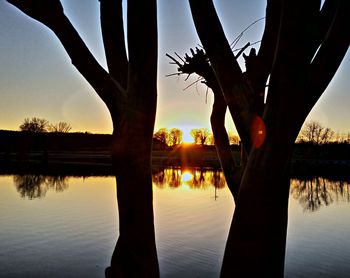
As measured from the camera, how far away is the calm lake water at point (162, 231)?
9477 millimetres

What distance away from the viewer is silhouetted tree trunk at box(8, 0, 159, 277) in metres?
4.21

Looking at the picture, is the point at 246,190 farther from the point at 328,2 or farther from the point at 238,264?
the point at 328,2

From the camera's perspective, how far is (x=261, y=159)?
331 centimetres

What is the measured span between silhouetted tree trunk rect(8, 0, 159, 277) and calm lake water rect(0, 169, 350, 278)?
4.71 metres

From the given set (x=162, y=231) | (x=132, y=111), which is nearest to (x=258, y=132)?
(x=132, y=111)

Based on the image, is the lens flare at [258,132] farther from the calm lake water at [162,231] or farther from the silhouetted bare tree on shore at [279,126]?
the calm lake water at [162,231]

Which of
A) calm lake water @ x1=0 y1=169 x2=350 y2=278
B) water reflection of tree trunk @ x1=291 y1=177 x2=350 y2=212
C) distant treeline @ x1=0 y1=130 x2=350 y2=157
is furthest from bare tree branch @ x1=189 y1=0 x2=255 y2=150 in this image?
distant treeline @ x1=0 y1=130 x2=350 y2=157

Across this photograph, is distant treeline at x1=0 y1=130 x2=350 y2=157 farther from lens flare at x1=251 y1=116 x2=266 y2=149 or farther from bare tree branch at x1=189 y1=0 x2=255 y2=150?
lens flare at x1=251 y1=116 x2=266 y2=149

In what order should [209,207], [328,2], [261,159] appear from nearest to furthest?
[261,159] → [328,2] → [209,207]

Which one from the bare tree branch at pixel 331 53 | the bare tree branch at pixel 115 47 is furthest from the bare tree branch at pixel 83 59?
the bare tree branch at pixel 331 53

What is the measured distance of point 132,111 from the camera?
14.2ft

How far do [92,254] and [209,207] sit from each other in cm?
1056

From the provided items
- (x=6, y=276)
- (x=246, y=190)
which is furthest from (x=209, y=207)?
(x=246, y=190)

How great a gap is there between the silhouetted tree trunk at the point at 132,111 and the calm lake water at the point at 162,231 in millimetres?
4712
